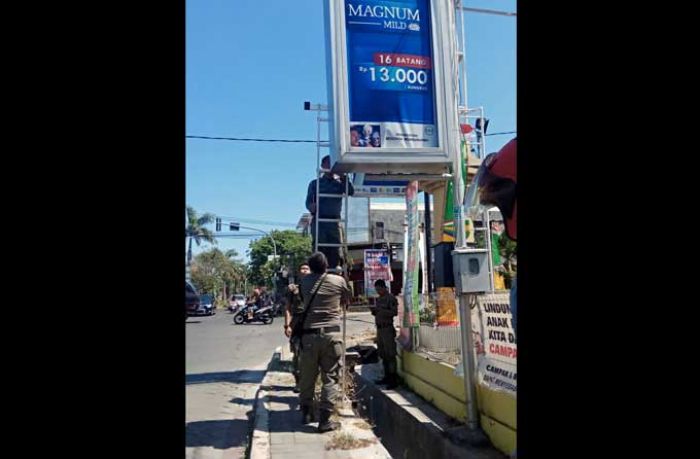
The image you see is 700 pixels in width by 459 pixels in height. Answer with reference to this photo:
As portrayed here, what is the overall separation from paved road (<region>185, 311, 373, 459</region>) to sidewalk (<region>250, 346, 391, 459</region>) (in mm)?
319

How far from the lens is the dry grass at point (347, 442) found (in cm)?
485

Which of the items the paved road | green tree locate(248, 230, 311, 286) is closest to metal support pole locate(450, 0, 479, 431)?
the paved road

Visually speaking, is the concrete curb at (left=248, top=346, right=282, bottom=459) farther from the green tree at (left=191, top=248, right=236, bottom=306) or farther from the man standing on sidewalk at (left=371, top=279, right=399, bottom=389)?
the green tree at (left=191, top=248, right=236, bottom=306)

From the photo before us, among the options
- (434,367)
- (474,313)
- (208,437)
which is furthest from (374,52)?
(208,437)

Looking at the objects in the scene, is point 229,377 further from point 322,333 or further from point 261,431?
point 322,333

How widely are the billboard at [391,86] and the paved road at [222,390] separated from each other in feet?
9.56

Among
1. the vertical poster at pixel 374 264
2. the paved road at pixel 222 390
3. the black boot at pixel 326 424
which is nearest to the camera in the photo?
the black boot at pixel 326 424

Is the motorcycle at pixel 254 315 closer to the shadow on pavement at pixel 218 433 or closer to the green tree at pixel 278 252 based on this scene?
the green tree at pixel 278 252

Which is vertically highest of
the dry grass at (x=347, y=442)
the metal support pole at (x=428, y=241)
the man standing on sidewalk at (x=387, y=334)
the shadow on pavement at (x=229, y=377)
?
the metal support pole at (x=428, y=241)

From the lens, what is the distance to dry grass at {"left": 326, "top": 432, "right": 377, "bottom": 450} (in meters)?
4.85

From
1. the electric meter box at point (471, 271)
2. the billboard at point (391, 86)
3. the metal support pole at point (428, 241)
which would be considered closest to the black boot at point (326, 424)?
the electric meter box at point (471, 271)
